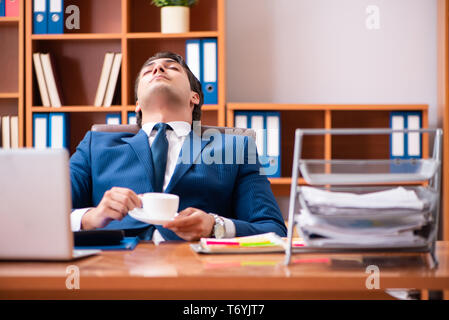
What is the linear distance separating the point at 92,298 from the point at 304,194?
37 cm

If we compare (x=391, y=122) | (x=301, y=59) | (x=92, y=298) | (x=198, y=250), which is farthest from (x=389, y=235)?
(x=301, y=59)

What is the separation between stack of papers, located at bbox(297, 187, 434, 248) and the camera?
76cm

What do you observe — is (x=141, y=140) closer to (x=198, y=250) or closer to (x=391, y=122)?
(x=198, y=250)

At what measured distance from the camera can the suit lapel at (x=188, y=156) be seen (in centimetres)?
151

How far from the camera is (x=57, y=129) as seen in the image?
2760 millimetres

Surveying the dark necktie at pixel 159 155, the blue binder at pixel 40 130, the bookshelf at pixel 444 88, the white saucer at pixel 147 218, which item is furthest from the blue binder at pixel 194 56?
the white saucer at pixel 147 218

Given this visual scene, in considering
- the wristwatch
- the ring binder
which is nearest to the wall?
the wristwatch

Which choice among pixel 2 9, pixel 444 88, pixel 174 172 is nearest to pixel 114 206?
pixel 174 172

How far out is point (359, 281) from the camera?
0.70 meters

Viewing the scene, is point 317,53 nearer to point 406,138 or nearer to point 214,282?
point 406,138

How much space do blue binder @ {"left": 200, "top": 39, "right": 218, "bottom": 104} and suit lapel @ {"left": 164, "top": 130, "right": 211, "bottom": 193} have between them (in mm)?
1071

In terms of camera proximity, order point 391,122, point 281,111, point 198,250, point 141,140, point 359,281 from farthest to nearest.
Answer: point 281,111
point 391,122
point 141,140
point 198,250
point 359,281

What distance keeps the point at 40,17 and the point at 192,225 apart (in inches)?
83.3

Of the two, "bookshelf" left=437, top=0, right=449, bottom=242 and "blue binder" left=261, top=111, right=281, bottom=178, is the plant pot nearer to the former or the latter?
"blue binder" left=261, top=111, right=281, bottom=178
